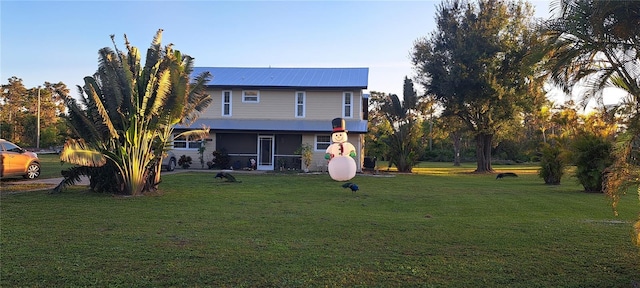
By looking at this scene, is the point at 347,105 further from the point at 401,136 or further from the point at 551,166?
the point at 551,166

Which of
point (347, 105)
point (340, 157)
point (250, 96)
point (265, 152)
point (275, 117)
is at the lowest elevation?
point (340, 157)

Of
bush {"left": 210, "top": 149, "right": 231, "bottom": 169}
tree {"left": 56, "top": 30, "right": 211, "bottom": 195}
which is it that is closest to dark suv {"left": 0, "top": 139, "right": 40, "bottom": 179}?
tree {"left": 56, "top": 30, "right": 211, "bottom": 195}

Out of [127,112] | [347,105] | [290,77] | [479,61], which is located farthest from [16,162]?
[479,61]

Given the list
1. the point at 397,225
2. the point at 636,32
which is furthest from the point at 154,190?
the point at 636,32

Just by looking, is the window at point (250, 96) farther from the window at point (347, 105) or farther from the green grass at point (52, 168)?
the green grass at point (52, 168)

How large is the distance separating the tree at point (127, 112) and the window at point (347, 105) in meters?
14.2

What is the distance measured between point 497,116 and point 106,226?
26.3m

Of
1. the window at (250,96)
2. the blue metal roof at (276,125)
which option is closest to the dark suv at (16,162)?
the blue metal roof at (276,125)

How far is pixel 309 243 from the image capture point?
694 centimetres

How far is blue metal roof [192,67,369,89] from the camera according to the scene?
2728 centimetres

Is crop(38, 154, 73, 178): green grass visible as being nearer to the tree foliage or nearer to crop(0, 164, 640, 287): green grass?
crop(0, 164, 640, 287): green grass

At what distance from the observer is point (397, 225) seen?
28.2ft

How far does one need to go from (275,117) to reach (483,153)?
14.4m

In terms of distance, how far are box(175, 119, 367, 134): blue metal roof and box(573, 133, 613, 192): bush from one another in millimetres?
10809
